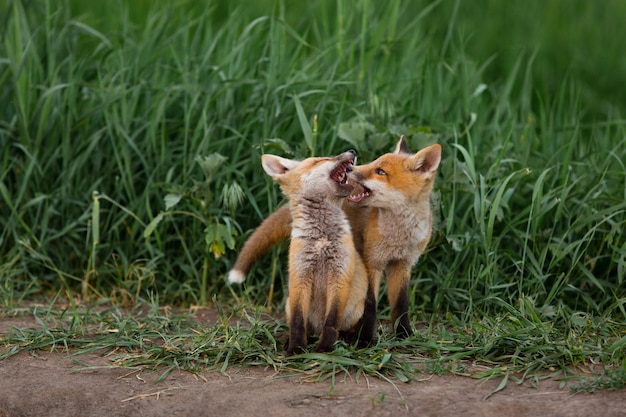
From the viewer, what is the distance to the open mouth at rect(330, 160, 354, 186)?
167 inches

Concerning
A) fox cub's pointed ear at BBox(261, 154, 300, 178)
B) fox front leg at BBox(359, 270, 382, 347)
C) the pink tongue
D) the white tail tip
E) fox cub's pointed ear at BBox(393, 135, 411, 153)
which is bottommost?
fox front leg at BBox(359, 270, 382, 347)

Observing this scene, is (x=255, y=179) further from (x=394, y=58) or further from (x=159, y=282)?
(x=394, y=58)

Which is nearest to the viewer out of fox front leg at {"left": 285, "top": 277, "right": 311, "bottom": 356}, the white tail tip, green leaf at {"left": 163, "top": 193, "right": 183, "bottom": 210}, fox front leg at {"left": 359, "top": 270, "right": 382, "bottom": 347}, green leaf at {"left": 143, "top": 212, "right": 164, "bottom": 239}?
fox front leg at {"left": 285, "top": 277, "right": 311, "bottom": 356}

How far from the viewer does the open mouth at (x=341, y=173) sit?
423 cm

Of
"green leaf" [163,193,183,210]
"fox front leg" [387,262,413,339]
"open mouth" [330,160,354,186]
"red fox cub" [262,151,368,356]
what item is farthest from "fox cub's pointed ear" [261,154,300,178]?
"green leaf" [163,193,183,210]

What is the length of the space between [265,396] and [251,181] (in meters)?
2.24

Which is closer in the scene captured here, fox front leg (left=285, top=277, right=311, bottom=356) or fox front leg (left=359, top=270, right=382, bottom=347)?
fox front leg (left=285, top=277, right=311, bottom=356)

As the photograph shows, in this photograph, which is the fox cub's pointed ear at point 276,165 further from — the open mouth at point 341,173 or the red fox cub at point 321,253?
the open mouth at point 341,173

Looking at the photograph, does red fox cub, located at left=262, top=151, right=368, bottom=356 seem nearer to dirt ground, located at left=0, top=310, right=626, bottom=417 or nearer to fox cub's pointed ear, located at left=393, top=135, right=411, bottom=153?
dirt ground, located at left=0, top=310, right=626, bottom=417

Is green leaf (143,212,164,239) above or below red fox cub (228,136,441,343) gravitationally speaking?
below

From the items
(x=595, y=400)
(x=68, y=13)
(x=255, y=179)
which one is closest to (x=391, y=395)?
(x=595, y=400)

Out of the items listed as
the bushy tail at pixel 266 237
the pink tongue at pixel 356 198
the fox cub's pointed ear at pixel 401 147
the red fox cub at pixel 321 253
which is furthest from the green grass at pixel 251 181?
the pink tongue at pixel 356 198

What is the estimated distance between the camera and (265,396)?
12.1ft

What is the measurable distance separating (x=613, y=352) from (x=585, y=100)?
3.99 meters
